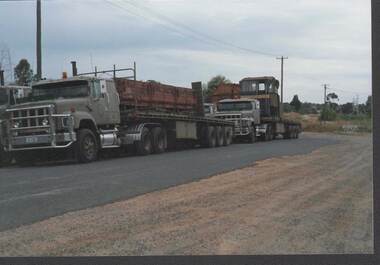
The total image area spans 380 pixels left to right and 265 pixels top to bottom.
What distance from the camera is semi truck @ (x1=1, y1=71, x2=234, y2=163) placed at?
1747 centimetres

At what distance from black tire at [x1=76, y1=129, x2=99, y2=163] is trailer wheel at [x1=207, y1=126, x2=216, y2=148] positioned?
9.92m

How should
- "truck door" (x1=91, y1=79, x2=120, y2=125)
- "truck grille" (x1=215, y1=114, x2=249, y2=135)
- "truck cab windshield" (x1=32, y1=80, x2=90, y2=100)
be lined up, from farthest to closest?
1. "truck grille" (x1=215, y1=114, x2=249, y2=135)
2. "truck door" (x1=91, y1=79, x2=120, y2=125)
3. "truck cab windshield" (x1=32, y1=80, x2=90, y2=100)

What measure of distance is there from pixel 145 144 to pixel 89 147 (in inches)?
145

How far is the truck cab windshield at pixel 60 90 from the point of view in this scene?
18766 mm

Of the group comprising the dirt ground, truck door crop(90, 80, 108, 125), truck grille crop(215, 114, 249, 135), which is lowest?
the dirt ground

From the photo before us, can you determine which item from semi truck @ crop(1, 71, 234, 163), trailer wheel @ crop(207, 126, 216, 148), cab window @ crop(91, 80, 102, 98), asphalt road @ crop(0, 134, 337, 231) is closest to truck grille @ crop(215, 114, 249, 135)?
trailer wheel @ crop(207, 126, 216, 148)

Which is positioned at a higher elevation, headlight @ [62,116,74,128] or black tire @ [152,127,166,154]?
headlight @ [62,116,74,128]

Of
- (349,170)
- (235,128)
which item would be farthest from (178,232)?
(235,128)

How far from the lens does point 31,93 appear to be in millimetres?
19000

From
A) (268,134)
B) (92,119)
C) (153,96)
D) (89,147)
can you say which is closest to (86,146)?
(89,147)

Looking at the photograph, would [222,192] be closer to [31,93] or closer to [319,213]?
[319,213]

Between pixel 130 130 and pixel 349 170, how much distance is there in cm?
979

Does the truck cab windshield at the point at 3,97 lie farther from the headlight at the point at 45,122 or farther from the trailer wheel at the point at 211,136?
the trailer wheel at the point at 211,136

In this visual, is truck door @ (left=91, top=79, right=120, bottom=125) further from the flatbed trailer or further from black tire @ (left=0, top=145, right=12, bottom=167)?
black tire @ (left=0, top=145, right=12, bottom=167)
